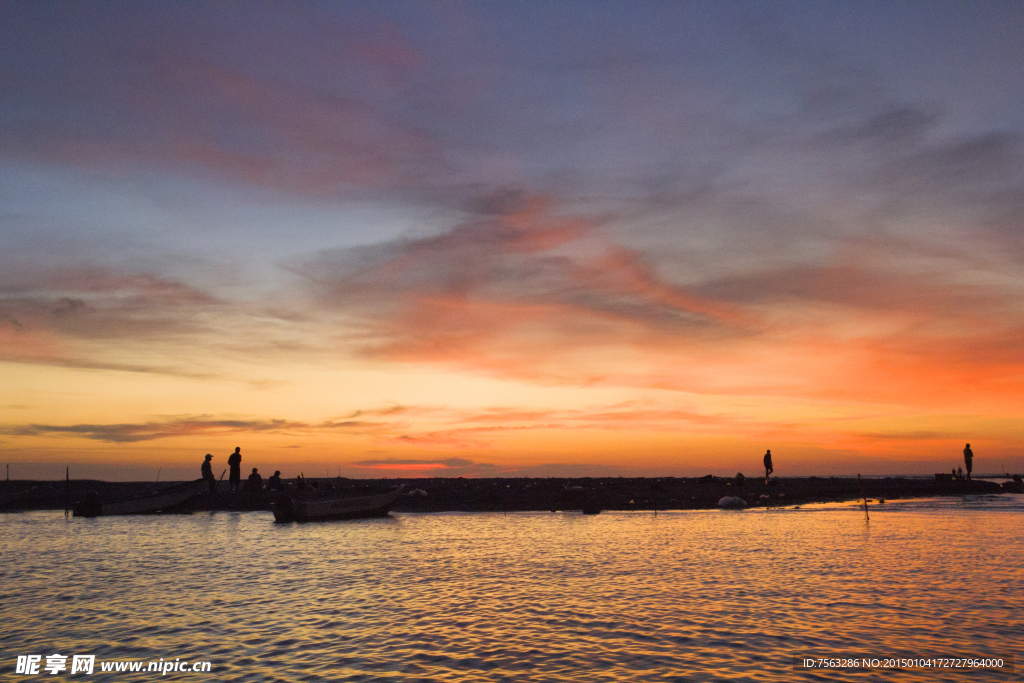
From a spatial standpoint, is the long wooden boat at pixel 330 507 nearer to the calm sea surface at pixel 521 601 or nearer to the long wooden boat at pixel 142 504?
the calm sea surface at pixel 521 601

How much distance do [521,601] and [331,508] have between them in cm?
3694

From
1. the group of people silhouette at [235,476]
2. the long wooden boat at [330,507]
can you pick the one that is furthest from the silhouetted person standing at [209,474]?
the long wooden boat at [330,507]

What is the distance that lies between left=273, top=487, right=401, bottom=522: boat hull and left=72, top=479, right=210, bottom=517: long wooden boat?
12.9m

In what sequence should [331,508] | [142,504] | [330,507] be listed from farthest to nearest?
[142,504]
[331,508]
[330,507]

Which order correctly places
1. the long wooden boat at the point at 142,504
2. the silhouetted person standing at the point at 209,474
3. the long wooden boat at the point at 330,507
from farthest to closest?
1. the silhouetted person standing at the point at 209,474
2. the long wooden boat at the point at 142,504
3. the long wooden boat at the point at 330,507

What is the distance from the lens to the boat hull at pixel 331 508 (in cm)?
5588

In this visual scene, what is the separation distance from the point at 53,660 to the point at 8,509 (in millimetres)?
63813

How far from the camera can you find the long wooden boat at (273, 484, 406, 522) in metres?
55.9

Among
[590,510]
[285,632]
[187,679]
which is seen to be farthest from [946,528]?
[187,679]

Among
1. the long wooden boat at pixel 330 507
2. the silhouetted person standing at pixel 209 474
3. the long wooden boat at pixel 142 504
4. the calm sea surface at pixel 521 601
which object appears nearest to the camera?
the calm sea surface at pixel 521 601

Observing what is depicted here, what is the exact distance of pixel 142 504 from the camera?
2557 inches

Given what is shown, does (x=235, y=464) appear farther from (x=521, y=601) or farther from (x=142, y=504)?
(x=521, y=601)

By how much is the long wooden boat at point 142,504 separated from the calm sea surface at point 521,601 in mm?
13879

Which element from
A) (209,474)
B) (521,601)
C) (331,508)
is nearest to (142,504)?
(209,474)
